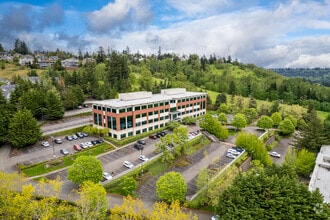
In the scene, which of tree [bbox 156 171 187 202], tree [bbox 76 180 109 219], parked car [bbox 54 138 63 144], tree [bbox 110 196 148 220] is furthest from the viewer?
parked car [bbox 54 138 63 144]

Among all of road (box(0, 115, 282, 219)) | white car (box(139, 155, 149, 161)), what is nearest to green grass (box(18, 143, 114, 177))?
road (box(0, 115, 282, 219))

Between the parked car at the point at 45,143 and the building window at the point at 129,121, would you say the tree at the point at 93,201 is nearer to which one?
the parked car at the point at 45,143

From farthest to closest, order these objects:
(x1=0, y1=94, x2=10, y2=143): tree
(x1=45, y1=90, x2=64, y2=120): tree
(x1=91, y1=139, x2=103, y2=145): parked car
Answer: (x1=45, y1=90, x2=64, y2=120): tree, (x1=91, y1=139, x2=103, y2=145): parked car, (x1=0, y1=94, x2=10, y2=143): tree

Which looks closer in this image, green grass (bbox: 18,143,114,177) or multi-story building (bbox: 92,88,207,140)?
green grass (bbox: 18,143,114,177)

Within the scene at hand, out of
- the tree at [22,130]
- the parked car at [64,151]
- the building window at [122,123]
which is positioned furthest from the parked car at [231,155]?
the tree at [22,130]

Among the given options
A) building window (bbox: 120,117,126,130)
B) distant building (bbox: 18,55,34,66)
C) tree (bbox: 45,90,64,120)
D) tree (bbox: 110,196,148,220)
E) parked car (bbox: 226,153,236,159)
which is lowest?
parked car (bbox: 226,153,236,159)

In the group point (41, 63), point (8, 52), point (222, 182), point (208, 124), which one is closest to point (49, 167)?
point (222, 182)

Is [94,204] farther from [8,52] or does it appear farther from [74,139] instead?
[8,52]

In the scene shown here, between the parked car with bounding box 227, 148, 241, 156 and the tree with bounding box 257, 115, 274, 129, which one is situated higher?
the tree with bounding box 257, 115, 274, 129

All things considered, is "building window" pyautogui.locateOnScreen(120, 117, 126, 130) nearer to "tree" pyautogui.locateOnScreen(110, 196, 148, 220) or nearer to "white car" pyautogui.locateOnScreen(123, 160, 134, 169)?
"white car" pyautogui.locateOnScreen(123, 160, 134, 169)
